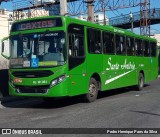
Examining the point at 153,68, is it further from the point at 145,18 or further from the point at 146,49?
the point at 145,18

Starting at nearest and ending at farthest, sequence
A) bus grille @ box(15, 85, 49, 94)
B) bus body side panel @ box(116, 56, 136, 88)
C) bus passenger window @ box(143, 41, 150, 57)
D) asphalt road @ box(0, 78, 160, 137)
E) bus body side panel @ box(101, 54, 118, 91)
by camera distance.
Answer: asphalt road @ box(0, 78, 160, 137) < bus grille @ box(15, 85, 49, 94) < bus body side panel @ box(101, 54, 118, 91) < bus body side panel @ box(116, 56, 136, 88) < bus passenger window @ box(143, 41, 150, 57)

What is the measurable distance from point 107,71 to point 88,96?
2.20 meters

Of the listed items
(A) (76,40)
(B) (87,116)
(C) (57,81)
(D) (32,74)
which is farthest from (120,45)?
(B) (87,116)

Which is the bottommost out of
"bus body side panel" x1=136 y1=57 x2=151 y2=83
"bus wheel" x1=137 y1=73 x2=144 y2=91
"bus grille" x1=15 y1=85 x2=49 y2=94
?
"bus wheel" x1=137 y1=73 x2=144 y2=91

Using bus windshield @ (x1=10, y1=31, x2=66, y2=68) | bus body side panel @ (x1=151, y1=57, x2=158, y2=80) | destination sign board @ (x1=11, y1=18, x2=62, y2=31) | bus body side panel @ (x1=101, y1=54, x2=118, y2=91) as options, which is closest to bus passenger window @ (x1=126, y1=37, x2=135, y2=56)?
bus body side panel @ (x1=101, y1=54, x2=118, y2=91)

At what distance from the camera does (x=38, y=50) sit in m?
12.6

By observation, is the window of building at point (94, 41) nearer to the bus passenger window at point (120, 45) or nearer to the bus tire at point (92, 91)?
the bus tire at point (92, 91)

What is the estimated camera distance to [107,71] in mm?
15883

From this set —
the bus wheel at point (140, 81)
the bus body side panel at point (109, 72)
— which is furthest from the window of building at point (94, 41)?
the bus wheel at point (140, 81)

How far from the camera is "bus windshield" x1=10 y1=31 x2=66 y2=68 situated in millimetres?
12320

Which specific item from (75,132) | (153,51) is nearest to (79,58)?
(75,132)

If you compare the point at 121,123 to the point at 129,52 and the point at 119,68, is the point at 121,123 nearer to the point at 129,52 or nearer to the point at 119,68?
the point at 119,68

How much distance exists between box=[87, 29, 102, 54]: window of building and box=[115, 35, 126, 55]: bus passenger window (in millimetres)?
2083

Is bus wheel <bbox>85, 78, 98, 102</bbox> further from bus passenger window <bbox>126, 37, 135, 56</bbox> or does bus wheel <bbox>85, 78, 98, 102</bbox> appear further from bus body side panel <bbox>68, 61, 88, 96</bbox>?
bus passenger window <bbox>126, 37, 135, 56</bbox>
